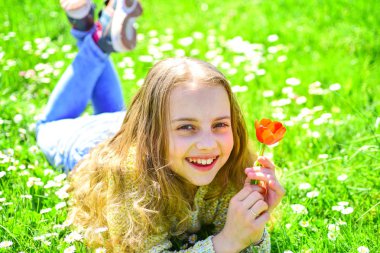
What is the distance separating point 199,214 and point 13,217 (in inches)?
21.9

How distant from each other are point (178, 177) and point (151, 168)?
0.09 m

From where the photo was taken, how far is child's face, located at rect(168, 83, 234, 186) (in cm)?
168

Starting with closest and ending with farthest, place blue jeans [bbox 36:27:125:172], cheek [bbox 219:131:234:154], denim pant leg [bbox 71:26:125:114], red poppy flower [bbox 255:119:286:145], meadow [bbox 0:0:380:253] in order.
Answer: red poppy flower [bbox 255:119:286:145], cheek [bbox 219:131:234:154], meadow [bbox 0:0:380:253], blue jeans [bbox 36:27:125:172], denim pant leg [bbox 71:26:125:114]

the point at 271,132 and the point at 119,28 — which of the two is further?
the point at 119,28

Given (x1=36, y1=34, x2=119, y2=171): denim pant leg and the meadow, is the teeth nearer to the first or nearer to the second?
the meadow

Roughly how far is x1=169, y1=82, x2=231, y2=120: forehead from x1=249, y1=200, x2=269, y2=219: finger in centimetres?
25

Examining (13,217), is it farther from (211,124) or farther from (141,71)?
(141,71)

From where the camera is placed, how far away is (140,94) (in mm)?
1856

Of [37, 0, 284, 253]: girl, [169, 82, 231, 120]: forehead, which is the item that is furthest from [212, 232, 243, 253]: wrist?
[169, 82, 231, 120]: forehead

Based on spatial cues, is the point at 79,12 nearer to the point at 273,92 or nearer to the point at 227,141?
the point at 273,92

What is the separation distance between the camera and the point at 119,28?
247cm

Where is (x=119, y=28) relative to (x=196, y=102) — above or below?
above

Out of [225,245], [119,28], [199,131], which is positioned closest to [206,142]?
[199,131]

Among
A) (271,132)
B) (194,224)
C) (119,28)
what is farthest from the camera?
(119,28)
